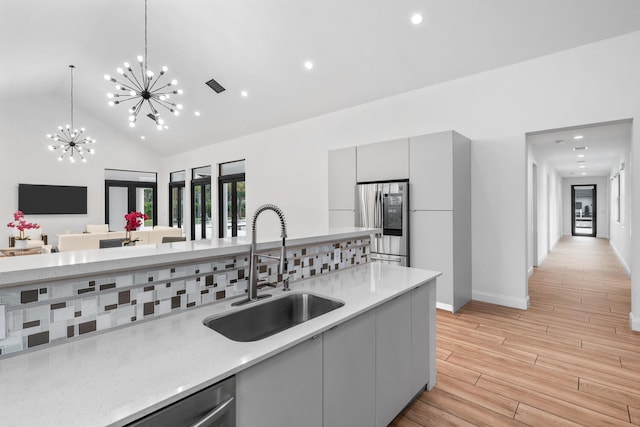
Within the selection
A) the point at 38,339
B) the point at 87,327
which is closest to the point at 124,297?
the point at 87,327

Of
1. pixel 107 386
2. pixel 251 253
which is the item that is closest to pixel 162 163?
pixel 251 253

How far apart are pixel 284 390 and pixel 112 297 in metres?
0.76

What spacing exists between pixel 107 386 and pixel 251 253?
875 mm

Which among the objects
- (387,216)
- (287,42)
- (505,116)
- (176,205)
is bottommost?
(387,216)

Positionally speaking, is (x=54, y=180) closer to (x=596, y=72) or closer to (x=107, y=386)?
(x=107, y=386)

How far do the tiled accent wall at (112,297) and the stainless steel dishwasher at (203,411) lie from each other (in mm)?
601

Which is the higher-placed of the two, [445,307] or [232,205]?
[232,205]

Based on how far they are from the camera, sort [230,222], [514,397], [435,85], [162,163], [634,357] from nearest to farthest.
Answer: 1. [514,397]
2. [634,357]
3. [435,85]
4. [230,222]
5. [162,163]

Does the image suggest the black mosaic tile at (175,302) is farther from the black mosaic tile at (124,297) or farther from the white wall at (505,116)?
the white wall at (505,116)

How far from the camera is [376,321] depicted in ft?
5.30

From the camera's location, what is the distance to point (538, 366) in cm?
252

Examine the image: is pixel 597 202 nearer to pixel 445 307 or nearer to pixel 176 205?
pixel 445 307

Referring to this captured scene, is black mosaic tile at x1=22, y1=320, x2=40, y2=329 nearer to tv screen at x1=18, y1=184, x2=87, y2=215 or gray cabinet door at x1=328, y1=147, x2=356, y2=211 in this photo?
gray cabinet door at x1=328, y1=147, x2=356, y2=211

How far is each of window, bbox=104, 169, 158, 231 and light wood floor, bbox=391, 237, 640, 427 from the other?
901cm
